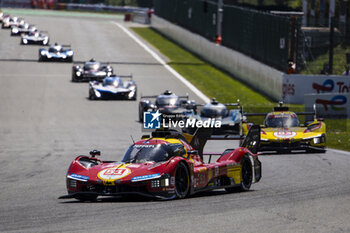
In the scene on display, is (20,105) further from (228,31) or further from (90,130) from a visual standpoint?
(228,31)

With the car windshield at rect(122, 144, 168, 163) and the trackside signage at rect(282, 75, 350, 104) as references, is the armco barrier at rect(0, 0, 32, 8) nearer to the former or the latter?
the trackside signage at rect(282, 75, 350, 104)

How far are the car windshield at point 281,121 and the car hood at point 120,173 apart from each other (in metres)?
12.4

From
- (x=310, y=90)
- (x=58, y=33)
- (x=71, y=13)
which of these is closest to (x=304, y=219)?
(x=310, y=90)

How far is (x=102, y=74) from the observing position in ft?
155

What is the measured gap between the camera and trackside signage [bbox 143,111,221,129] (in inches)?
706

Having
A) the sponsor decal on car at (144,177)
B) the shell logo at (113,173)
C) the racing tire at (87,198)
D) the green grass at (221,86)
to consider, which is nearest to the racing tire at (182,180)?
the sponsor decal on car at (144,177)

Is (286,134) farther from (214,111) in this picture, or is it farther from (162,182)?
(162,182)

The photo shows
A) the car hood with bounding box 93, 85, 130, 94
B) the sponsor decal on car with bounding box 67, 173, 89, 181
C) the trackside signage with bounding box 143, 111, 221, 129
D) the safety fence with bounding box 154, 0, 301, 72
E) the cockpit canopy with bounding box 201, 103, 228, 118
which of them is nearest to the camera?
the sponsor decal on car with bounding box 67, 173, 89, 181

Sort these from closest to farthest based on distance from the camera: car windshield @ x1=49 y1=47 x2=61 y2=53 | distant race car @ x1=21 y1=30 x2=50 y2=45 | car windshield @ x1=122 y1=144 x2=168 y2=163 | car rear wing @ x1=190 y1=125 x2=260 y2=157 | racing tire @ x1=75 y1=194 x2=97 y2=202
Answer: racing tire @ x1=75 y1=194 x2=97 y2=202, car windshield @ x1=122 y1=144 x2=168 y2=163, car rear wing @ x1=190 y1=125 x2=260 y2=157, car windshield @ x1=49 y1=47 x2=61 y2=53, distant race car @ x1=21 y1=30 x2=50 y2=45

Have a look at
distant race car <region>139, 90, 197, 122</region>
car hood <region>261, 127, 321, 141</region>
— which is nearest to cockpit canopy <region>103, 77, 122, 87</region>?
distant race car <region>139, 90, 197, 122</region>

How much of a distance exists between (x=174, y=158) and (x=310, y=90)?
960 inches

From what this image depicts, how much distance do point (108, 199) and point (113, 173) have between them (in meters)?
A: 0.75

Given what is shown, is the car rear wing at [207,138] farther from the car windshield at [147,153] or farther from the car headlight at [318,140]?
the car headlight at [318,140]

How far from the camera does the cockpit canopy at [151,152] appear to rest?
14.6m
